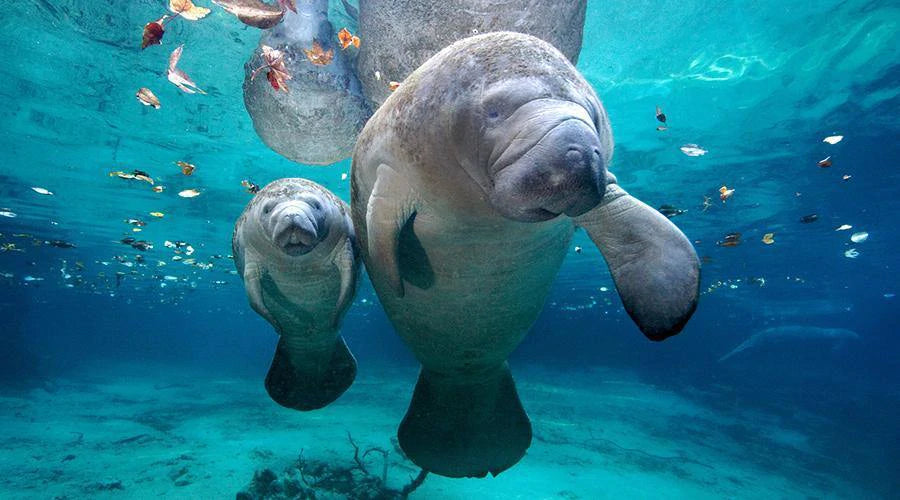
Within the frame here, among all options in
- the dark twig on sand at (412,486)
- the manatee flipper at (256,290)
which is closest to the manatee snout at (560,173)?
the manatee flipper at (256,290)

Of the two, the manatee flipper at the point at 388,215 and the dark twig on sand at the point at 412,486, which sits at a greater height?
the manatee flipper at the point at 388,215

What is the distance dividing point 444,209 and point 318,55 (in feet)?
13.9

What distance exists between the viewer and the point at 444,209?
96.7 inches

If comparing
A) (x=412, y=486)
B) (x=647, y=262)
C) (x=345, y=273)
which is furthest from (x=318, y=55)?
(x=412, y=486)

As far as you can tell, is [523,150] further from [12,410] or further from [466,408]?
[12,410]

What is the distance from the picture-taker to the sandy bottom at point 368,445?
30.8ft

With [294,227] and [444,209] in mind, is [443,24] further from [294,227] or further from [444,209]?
[444,209]

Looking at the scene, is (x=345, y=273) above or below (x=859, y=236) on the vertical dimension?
below

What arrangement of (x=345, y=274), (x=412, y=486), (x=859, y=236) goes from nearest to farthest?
1. (x=345, y=274)
2. (x=412, y=486)
3. (x=859, y=236)

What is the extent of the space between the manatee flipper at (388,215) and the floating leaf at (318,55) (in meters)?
3.68

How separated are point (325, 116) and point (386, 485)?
6.51 meters

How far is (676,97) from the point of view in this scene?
10773 mm

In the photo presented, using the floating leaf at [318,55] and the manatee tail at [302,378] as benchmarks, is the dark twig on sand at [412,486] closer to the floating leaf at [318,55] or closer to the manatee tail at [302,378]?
the manatee tail at [302,378]

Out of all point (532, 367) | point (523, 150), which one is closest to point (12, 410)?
point (523, 150)
